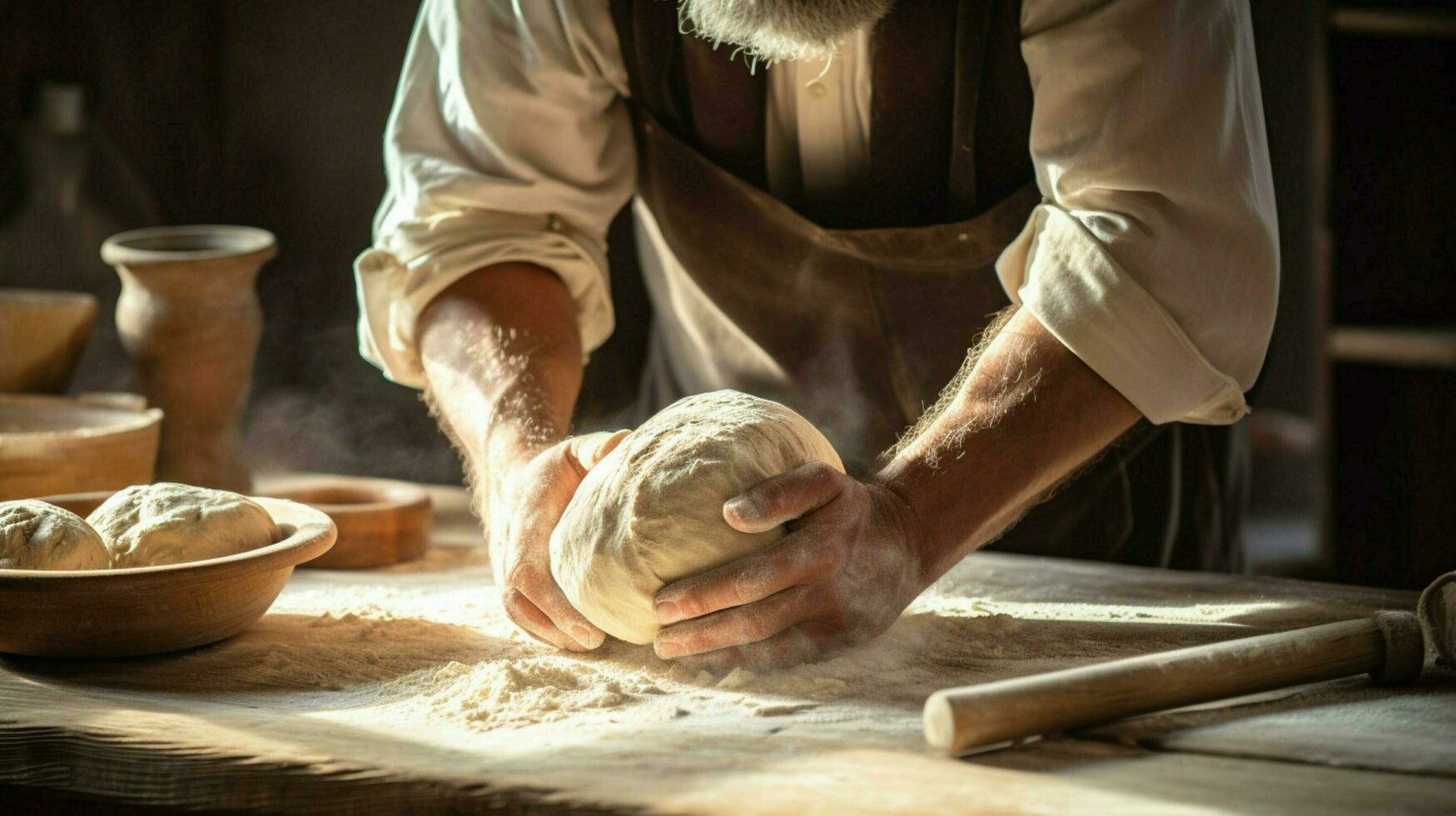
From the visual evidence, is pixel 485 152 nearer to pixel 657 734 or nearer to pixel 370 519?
pixel 370 519

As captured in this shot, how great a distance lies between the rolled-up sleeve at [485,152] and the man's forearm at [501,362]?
33 mm

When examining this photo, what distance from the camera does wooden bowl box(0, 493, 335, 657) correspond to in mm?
1326

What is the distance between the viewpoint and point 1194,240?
1.60 m

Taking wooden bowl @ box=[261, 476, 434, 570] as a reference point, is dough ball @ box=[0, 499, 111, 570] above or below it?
above

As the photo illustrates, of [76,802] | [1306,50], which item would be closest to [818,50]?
[76,802]

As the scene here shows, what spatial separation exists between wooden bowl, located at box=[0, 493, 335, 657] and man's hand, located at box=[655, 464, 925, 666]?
44cm

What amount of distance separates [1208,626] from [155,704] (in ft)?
3.81

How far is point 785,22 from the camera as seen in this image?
Result: 175cm

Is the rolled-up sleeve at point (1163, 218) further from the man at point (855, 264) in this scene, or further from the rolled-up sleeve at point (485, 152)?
the rolled-up sleeve at point (485, 152)

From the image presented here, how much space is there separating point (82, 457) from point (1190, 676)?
55.8 inches

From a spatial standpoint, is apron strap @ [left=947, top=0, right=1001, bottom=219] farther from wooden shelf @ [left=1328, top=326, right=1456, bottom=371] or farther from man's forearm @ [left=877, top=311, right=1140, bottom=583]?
wooden shelf @ [left=1328, top=326, right=1456, bottom=371]

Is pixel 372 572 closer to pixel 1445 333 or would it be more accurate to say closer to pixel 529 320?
pixel 529 320

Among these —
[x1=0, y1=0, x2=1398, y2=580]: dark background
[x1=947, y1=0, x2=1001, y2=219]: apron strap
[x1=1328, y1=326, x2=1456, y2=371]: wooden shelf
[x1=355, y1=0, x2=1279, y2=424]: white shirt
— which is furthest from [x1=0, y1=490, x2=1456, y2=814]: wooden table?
[x1=0, y1=0, x2=1398, y2=580]: dark background

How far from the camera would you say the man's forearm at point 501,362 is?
1.80m
